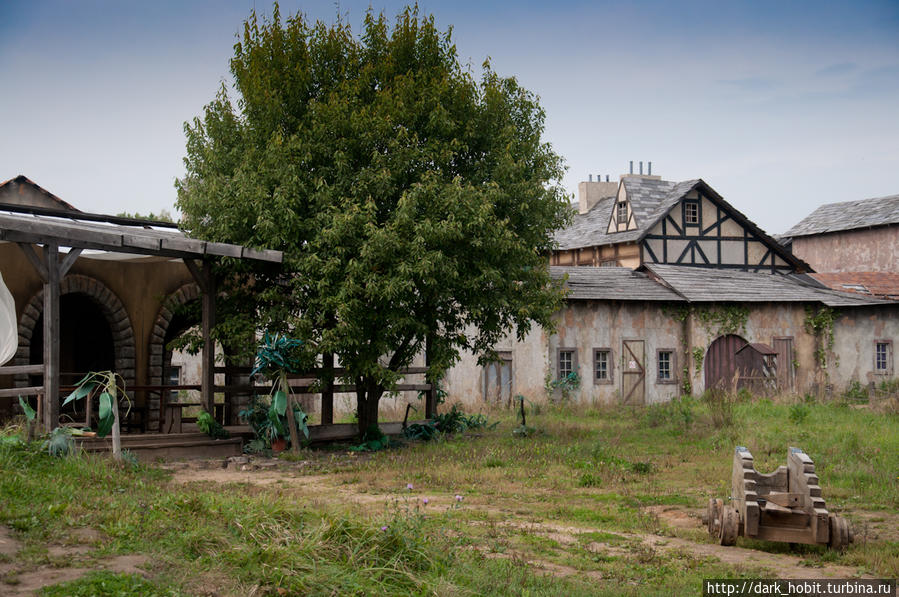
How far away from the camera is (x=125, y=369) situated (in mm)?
16328

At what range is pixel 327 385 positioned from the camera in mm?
15852

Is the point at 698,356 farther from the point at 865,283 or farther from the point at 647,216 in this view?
the point at 865,283

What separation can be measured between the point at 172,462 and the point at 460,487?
4.84 m

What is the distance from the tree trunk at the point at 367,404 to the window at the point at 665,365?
38.3 ft

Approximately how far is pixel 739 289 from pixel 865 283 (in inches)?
266

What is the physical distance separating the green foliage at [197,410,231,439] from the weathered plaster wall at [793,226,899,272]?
109 ft

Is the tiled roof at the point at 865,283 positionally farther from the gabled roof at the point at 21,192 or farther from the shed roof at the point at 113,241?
the gabled roof at the point at 21,192

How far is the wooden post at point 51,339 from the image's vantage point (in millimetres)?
11852

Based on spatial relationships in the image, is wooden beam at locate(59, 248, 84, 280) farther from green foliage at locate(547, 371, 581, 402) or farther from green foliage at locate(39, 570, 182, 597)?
green foliage at locate(547, 371, 581, 402)

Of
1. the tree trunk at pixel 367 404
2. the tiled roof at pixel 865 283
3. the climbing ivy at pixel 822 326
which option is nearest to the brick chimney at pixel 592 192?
the tiled roof at pixel 865 283

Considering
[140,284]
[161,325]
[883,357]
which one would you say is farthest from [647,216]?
[140,284]

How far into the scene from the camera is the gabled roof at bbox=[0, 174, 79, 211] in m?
26.8

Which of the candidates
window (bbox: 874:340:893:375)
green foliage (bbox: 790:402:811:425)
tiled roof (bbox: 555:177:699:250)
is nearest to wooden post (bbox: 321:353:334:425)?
green foliage (bbox: 790:402:811:425)

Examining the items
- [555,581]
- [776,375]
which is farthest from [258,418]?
[776,375]
